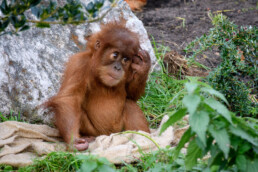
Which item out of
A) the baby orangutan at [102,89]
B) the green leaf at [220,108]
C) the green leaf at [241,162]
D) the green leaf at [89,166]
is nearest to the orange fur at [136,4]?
the baby orangutan at [102,89]

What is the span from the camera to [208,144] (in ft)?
7.50

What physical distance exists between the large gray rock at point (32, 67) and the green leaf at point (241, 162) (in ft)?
9.08

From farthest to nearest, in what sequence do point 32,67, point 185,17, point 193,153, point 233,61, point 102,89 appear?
point 185,17 < point 32,67 < point 233,61 < point 102,89 < point 193,153

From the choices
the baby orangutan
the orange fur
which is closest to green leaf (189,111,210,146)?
the baby orangutan

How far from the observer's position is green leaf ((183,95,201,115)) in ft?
6.87

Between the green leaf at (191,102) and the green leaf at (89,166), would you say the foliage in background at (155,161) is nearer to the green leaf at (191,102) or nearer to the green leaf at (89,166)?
the green leaf at (89,166)

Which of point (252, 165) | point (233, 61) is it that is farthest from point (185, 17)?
point (252, 165)

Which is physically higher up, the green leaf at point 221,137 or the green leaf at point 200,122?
the green leaf at point 200,122

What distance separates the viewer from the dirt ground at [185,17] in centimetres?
674

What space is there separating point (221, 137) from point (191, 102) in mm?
242

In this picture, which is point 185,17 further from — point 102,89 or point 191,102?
point 191,102

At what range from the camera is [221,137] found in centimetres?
215

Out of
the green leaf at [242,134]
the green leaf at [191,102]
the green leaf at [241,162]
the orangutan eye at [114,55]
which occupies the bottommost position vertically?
the green leaf at [241,162]

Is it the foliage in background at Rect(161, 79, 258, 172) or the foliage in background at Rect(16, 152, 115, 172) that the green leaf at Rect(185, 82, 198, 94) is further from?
the foliage in background at Rect(16, 152, 115, 172)
